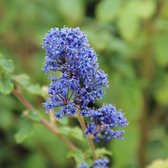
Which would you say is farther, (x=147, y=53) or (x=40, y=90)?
(x=147, y=53)

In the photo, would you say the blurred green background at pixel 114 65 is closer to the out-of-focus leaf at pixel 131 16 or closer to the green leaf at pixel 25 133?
the out-of-focus leaf at pixel 131 16

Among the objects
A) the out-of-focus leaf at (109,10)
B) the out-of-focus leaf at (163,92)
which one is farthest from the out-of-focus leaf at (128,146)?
the out-of-focus leaf at (109,10)

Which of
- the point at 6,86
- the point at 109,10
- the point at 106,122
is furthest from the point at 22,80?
the point at 109,10

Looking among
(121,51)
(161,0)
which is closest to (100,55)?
(121,51)

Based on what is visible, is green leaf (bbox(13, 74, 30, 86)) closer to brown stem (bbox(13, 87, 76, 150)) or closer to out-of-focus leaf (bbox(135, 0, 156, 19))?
brown stem (bbox(13, 87, 76, 150))

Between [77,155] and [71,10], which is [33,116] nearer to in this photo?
[77,155]

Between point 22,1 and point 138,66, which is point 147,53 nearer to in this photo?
point 138,66

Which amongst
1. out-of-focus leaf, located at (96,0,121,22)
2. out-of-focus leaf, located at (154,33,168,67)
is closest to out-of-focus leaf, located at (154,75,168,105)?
out-of-focus leaf, located at (154,33,168,67)
